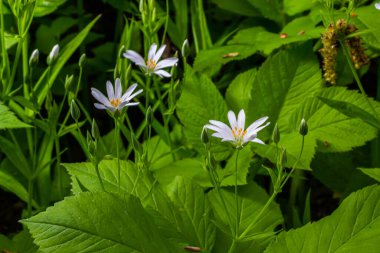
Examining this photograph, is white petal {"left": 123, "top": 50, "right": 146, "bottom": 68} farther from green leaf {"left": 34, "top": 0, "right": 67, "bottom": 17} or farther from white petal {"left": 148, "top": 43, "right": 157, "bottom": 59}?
green leaf {"left": 34, "top": 0, "right": 67, "bottom": 17}

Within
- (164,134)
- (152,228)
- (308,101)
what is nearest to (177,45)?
(164,134)

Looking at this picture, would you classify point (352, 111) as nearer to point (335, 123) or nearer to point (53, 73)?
point (335, 123)

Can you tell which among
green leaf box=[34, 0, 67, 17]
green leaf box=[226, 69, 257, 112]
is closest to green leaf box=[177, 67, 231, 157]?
green leaf box=[226, 69, 257, 112]

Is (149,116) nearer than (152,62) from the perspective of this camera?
Yes

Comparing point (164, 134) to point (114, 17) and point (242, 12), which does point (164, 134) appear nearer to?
point (242, 12)

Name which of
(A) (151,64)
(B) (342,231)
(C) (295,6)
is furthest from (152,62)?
(B) (342,231)

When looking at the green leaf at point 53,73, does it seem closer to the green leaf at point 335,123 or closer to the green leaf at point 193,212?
the green leaf at point 193,212
